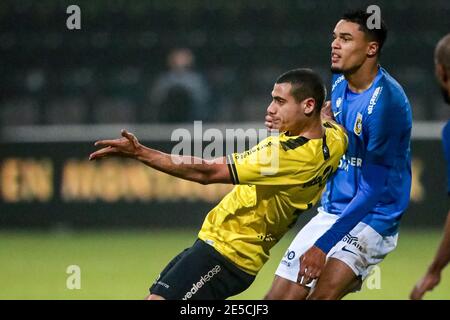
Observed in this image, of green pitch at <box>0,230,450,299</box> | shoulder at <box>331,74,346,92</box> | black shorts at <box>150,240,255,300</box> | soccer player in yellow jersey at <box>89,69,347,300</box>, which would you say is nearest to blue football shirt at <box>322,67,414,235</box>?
shoulder at <box>331,74,346,92</box>

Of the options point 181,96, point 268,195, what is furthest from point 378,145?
point 181,96

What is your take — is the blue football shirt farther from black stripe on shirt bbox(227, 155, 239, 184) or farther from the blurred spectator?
the blurred spectator

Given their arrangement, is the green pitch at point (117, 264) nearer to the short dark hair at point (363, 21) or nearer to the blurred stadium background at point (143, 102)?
the blurred stadium background at point (143, 102)

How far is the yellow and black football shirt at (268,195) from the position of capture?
6.04 metres

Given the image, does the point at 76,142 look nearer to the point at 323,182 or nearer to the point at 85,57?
the point at 85,57

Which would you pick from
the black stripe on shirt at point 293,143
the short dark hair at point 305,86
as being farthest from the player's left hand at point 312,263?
the short dark hair at point 305,86

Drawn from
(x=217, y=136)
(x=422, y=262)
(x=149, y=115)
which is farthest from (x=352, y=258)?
(x=149, y=115)

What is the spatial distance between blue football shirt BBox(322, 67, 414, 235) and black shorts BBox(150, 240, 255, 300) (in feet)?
2.98

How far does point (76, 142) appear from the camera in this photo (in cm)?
1308

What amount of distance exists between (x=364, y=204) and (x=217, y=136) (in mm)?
6745

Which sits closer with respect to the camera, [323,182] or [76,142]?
[323,182]

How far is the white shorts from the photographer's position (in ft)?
21.0

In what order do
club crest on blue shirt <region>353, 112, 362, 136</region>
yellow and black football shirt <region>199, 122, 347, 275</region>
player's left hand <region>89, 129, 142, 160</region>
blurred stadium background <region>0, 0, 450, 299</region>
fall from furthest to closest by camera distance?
blurred stadium background <region>0, 0, 450, 299</region>, club crest on blue shirt <region>353, 112, 362, 136</region>, yellow and black football shirt <region>199, 122, 347, 275</region>, player's left hand <region>89, 129, 142, 160</region>
